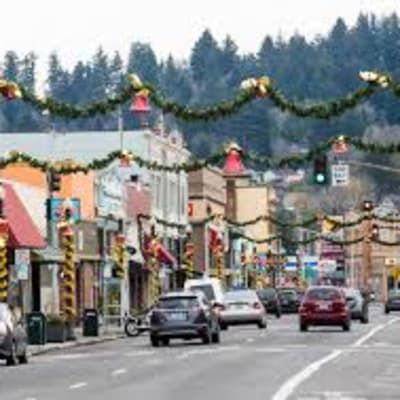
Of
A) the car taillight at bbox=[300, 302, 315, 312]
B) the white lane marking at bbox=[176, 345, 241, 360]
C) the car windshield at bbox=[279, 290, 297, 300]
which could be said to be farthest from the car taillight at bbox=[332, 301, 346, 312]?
the car windshield at bbox=[279, 290, 297, 300]

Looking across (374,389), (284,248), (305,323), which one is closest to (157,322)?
(305,323)

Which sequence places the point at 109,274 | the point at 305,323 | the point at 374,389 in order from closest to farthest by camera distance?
1. the point at 374,389
2. the point at 305,323
3. the point at 109,274

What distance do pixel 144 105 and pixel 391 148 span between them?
8.97 metres

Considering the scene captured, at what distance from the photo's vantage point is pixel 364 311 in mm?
70688

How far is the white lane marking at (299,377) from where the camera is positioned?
24406 millimetres

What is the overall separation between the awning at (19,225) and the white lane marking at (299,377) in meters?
22.5

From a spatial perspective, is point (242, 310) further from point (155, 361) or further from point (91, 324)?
point (155, 361)

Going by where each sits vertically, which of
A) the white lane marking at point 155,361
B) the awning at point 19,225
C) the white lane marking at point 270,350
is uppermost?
the awning at point 19,225

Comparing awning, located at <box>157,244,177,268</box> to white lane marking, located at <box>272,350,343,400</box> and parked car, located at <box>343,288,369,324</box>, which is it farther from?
white lane marking, located at <box>272,350,343,400</box>

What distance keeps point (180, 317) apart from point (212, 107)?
771cm

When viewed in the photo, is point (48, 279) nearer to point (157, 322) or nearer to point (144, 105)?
point (157, 322)

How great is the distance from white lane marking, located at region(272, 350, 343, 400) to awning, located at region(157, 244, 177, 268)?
47.1 meters

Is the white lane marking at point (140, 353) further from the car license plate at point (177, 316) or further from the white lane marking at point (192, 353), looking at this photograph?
the car license plate at point (177, 316)

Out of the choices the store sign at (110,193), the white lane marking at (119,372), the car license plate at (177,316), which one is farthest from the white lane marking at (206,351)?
the store sign at (110,193)
